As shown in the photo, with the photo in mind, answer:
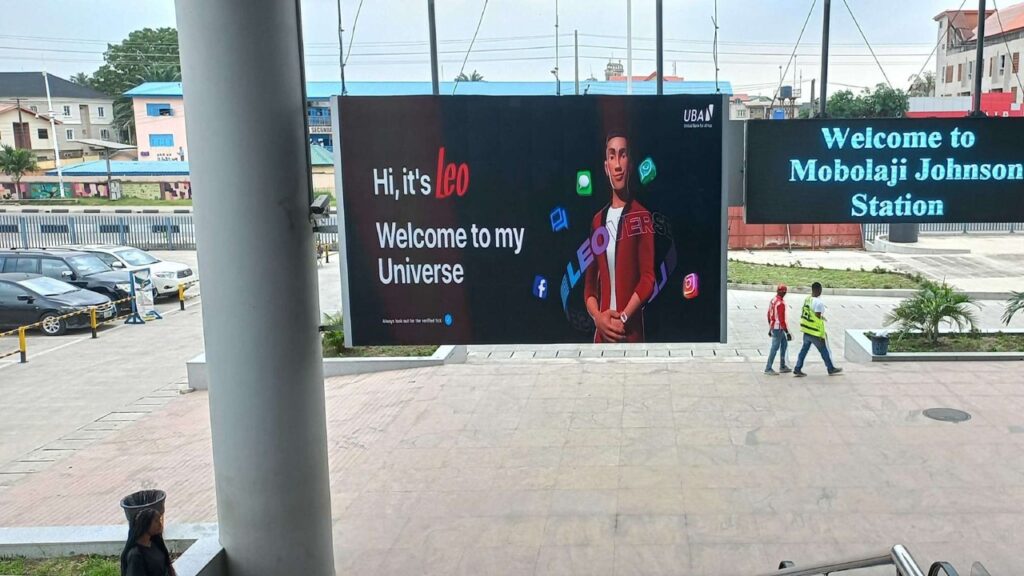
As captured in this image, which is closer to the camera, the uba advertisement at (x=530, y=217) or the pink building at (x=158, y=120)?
the uba advertisement at (x=530, y=217)

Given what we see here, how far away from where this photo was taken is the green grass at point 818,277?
25.4 meters

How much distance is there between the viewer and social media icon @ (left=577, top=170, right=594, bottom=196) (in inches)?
265

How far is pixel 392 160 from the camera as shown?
263 inches

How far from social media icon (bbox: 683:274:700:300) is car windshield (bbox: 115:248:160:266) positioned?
23720 millimetres

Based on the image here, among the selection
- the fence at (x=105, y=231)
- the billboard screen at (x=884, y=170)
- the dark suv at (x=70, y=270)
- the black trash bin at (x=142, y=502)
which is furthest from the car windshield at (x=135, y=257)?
the billboard screen at (x=884, y=170)

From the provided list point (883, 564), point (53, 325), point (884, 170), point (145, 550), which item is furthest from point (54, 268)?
point (883, 564)

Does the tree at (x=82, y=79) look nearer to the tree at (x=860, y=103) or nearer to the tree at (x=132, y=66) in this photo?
the tree at (x=132, y=66)

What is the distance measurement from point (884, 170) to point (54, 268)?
23.7 metres

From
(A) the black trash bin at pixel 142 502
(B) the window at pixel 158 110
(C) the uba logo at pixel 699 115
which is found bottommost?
(A) the black trash bin at pixel 142 502

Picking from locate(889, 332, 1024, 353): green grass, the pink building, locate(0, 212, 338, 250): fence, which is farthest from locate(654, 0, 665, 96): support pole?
the pink building

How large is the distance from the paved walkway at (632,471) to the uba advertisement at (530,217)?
2655mm

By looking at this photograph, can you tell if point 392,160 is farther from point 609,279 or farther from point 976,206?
point 976,206

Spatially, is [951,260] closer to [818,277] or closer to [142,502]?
[818,277]

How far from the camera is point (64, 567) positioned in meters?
7.44
